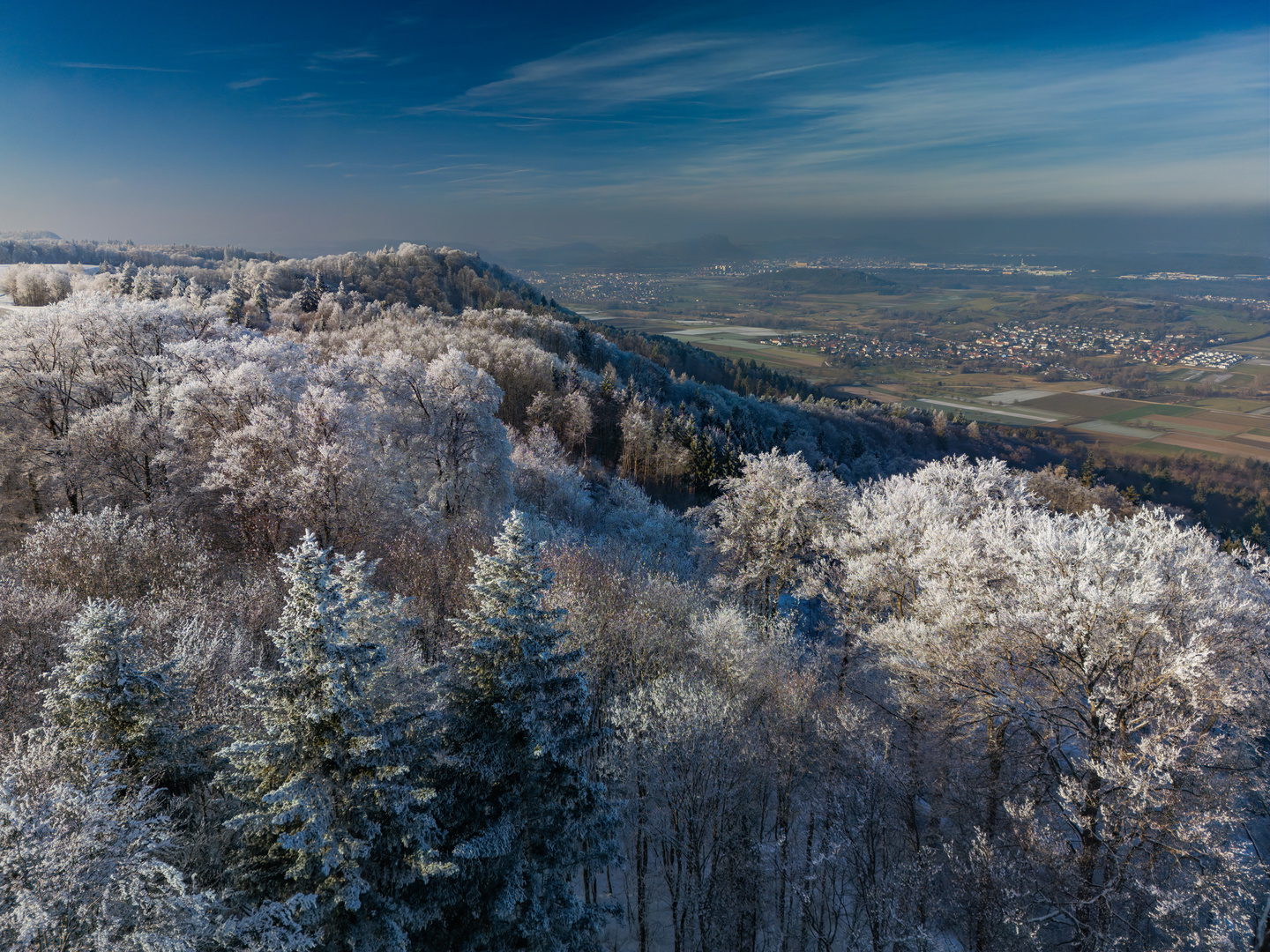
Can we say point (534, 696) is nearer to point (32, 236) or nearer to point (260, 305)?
point (260, 305)

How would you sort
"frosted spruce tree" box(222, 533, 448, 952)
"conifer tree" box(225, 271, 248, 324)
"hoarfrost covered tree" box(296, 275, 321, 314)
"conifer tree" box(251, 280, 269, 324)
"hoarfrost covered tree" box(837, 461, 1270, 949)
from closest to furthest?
"frosted spruce tree" box(222, 533, 448, 952) < "hoarfrost covered tree" box(837, 461, 1270, 949) < "conifer tree" box(225, 271, 248, 324) < "conifer tree" box(251, 280, 269, 324) < "hoarfrost covered tree" box(296, 275, 321, 314)

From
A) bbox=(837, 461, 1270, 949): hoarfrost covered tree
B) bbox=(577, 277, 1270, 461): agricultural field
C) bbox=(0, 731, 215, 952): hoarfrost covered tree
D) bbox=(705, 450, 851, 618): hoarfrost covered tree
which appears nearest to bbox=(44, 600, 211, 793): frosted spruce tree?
bbox=(0, 731, 215, 952): hoarfrost covered tree

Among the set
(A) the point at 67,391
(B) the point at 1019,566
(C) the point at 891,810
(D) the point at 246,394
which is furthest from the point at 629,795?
(A) the point at 67,391

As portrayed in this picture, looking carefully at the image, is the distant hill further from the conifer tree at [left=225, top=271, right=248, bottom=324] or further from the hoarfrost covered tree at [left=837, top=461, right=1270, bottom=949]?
the hoarfrost covered tree at [left=837, top=461, right=1270, bottom=949]

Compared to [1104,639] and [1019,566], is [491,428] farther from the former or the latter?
[1104,639]

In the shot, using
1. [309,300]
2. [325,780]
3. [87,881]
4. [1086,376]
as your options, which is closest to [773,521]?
[325,780]

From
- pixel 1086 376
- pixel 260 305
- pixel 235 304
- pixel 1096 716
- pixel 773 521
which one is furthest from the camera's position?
pixel 1086 376
